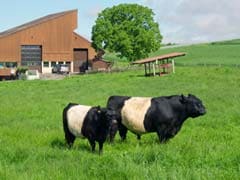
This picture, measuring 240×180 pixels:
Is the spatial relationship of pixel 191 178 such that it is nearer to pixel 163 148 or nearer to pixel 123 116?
pixel 163 148

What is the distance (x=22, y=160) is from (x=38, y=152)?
0.68 m

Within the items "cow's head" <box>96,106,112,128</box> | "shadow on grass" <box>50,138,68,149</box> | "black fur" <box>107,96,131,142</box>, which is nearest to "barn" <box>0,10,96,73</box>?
"black fur" <box>107,96,131,142</box>

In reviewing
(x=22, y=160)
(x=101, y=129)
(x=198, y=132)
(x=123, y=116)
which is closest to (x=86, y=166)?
(x=22, y=160)

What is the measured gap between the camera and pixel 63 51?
3292 inches

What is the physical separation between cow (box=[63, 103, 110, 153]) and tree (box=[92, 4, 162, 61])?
5994 cm

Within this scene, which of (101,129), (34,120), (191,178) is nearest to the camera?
(191,178)

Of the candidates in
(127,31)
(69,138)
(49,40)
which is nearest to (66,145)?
(69,138)

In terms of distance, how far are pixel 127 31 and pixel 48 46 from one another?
48.2 feet

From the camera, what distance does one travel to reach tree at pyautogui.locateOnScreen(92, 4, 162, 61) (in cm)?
7362

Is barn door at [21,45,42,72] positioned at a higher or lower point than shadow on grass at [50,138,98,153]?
higher

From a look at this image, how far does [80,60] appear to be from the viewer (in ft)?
282

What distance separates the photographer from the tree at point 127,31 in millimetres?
73625

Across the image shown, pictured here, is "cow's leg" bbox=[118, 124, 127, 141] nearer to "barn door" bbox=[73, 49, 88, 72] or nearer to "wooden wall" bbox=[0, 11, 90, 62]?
"wooden wall" bbox=[0, 11, 90, 62]

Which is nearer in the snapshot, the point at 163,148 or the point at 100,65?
the point at 163,148
